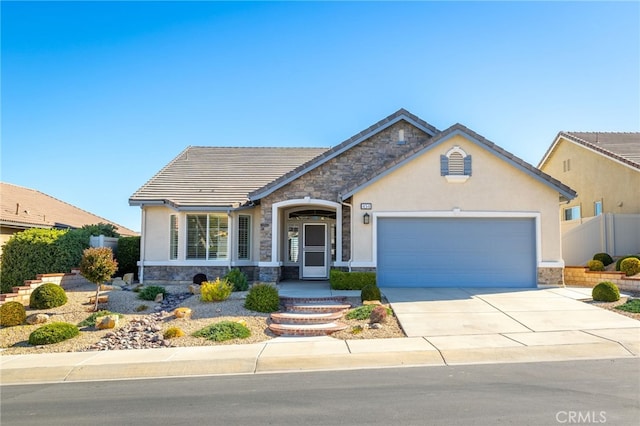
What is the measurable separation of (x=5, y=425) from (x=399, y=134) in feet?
49.2

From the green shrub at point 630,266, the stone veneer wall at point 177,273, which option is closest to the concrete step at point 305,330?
the stone veneer wall at point 177,273

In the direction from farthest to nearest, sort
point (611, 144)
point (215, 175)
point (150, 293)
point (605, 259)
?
1. point (611, 144)
2. point (215, 175)
3. point (605, 259)
4. point (150, 293)

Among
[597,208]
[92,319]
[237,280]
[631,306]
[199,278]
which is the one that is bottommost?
[92,319]

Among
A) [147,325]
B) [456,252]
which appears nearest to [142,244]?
[147,325]

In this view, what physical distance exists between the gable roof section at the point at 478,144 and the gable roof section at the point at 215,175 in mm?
6050

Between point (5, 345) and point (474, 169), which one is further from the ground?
point (474, 169)

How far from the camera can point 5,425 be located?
20.0 feet

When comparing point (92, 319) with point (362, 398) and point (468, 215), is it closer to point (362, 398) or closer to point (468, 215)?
point (362, 398)

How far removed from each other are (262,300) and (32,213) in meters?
15.8

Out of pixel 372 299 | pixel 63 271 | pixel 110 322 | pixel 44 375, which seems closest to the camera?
pixel 44 375

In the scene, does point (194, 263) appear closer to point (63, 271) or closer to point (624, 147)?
point (63, 271)

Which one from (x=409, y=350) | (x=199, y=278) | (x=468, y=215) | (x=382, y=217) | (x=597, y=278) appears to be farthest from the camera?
(x=199, y=278)

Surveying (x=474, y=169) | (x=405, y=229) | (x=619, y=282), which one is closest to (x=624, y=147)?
(x=619, y=282)

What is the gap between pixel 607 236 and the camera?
1914 cm
